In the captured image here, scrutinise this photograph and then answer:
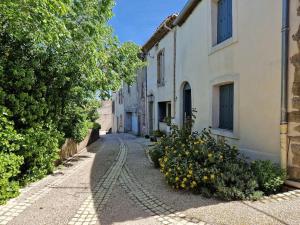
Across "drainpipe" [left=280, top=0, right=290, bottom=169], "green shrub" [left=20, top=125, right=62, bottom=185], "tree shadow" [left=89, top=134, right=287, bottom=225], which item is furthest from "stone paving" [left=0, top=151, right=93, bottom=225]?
"drainpipe" [left=280, top=0, right=290, bottom=169]

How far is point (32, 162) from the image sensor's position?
21.0 feet

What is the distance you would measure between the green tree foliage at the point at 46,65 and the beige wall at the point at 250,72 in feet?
10.8

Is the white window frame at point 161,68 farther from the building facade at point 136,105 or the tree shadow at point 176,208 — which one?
the tree shadow at point 176,208

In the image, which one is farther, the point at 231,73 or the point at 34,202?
the point at 231,73

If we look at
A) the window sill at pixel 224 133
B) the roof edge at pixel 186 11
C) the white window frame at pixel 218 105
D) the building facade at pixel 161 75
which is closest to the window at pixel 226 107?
the white window frame at pixel 218 105

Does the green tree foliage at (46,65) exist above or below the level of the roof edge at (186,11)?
below

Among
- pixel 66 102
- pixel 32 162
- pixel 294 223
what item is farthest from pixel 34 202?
pixel 294 223

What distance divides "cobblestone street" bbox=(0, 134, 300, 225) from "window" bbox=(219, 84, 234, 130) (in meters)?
2.64

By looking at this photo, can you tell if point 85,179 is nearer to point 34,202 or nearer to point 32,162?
point 32,162

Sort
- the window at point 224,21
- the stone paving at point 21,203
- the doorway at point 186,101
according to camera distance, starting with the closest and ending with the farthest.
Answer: the stone paving at point 21,203
the window at point 224,21
the doorway at point 186,101

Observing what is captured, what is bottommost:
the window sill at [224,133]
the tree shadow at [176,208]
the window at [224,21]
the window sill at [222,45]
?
the tree shadow at [176,208]

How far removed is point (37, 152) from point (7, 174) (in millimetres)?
1379

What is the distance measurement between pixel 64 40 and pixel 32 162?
3.09m

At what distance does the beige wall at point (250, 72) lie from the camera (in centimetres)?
550
